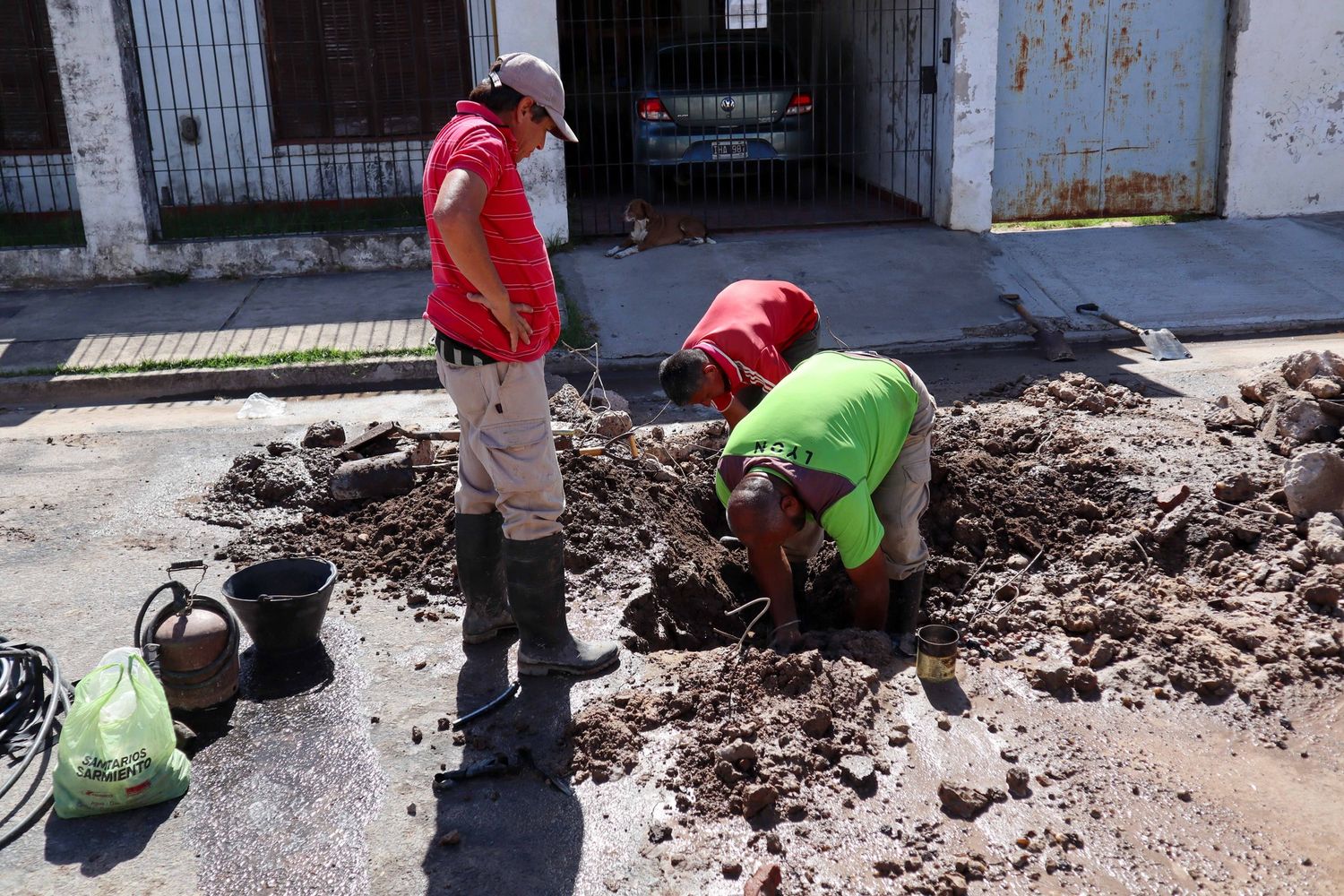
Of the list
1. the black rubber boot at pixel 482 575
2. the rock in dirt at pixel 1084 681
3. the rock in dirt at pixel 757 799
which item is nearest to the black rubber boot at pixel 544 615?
the black rubber boot at pixel 482 575

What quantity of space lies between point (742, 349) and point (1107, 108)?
7279mm

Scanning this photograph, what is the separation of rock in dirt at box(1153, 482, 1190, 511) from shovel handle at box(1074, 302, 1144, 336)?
3860 mm

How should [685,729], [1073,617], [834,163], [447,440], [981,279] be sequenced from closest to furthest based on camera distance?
[685,729] < [1073,617] < [447,440] < [981,279] < [834,163]

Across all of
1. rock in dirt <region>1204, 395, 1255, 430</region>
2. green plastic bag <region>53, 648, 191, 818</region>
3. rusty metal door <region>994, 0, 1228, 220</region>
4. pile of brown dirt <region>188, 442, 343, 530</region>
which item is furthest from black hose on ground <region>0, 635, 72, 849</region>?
rusty metal door <region>994, 0, 1228, 220</region>

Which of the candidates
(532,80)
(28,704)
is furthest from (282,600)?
(532,80)

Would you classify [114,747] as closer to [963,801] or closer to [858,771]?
[858,771]

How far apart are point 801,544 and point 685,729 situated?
1.36 m

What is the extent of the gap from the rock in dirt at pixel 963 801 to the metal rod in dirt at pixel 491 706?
1.47 meters

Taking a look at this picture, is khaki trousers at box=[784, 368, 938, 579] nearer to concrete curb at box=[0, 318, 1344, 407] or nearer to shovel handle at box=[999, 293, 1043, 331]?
concrete curb at box=[0, 318, 1344, 407]

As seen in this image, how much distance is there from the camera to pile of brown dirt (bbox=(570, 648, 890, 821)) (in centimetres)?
352

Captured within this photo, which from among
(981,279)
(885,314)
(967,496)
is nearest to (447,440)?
(967,496)

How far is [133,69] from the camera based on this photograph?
10.3 m

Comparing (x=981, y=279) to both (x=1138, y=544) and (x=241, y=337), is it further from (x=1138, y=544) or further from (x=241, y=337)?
(x=241, y=337)

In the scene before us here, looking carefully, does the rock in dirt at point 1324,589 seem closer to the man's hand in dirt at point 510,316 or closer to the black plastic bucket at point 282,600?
the man's hand in dirt at point 510,316
